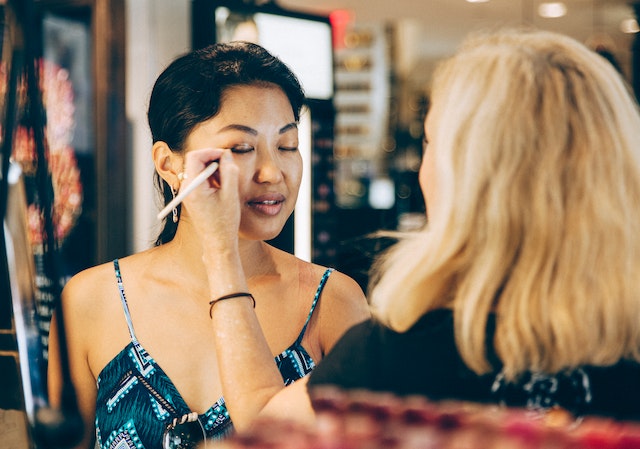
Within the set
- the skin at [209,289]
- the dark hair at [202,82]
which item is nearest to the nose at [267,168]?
the skin at [209,289]

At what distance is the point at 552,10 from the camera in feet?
25.4

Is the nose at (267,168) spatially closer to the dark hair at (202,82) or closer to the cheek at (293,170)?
the cheek at (293,170)

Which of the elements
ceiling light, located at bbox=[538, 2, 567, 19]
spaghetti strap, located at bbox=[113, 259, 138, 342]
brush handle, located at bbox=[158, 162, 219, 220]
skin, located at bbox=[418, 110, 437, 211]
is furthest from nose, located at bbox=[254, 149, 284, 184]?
ceiling light, located at bbox=[538, 2, 567, 19]

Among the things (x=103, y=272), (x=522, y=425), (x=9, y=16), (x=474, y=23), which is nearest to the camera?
(x=522, y=425)

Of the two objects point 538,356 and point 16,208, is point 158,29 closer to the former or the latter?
point 16,208

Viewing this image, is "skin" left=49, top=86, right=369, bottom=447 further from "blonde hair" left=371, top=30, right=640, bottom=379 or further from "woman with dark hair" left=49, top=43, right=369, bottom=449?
"blonde hair" left=371, top=30, right=640, bottom=379

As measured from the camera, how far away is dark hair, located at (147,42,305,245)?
1.51 meters

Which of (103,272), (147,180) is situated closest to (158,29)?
(147,180)

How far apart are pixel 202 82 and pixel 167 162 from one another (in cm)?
18

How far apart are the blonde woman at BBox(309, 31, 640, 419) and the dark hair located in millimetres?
650

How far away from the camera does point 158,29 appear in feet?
10.0

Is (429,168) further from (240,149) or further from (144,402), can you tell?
(144,402)

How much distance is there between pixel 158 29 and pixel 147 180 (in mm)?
608

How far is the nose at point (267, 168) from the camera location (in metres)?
1.49
